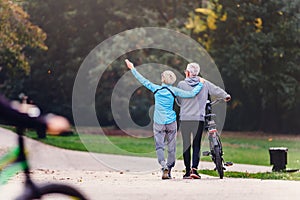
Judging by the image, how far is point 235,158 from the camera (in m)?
20.9

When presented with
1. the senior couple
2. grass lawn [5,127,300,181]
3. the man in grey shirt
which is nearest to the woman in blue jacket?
the senior couple

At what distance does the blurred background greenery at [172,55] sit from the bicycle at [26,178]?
2127cm

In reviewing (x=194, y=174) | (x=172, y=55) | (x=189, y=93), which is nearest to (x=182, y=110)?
(x=189, y=93)

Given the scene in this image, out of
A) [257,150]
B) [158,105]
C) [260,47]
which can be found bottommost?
[257,150]

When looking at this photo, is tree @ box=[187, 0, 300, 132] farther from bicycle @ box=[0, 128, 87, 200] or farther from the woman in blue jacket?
bicycle @ box=[0, 128, 87, 200]

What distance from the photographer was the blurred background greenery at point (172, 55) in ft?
103

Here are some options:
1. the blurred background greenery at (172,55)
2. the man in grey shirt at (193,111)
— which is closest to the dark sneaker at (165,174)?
the man in grey shirt at (193,111)

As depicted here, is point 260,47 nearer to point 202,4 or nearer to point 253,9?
point 253,9

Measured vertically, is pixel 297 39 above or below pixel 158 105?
above

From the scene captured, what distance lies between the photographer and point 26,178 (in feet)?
14.5

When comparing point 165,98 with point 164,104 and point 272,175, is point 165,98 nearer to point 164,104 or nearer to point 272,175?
point 164,104

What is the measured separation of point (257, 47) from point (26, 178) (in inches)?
1093

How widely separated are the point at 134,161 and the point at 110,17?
67.2 feet

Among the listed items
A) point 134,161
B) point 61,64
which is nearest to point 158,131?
point 134,161
